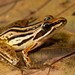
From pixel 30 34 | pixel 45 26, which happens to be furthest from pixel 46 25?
pixel 30 34

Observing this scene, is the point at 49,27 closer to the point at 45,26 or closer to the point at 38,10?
the point at 45,26

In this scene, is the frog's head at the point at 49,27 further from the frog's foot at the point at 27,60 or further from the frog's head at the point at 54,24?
the frog's foot at the point at 27,60

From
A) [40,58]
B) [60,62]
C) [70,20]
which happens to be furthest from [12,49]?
[70,20]

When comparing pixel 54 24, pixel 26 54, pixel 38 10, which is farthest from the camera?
pixel 38 10

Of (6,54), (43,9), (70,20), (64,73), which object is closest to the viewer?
(64,73)

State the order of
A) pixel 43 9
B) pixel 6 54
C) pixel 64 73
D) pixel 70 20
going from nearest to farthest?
pixel 64 73 < pixel 6 54 < pixel 70 20 < pixel 43 9

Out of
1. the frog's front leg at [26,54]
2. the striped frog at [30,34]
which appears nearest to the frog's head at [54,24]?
the striped frog at [30,34]

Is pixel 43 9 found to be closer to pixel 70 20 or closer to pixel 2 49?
pixel 70 20

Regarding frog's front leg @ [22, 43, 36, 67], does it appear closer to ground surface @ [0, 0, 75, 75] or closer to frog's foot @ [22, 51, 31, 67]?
frog's foot @ [22, 51, 31, 67]
